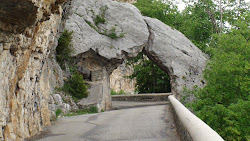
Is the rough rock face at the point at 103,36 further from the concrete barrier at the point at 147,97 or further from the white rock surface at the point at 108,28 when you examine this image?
the concrete barrier at the point at 147,97

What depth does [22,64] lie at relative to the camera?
323 inches

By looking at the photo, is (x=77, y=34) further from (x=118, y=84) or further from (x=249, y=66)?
(x=118, y=84)

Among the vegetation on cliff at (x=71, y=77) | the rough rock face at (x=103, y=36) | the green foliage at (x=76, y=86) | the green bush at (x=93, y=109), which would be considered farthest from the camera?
the rough rock face at (x=103, y=36)

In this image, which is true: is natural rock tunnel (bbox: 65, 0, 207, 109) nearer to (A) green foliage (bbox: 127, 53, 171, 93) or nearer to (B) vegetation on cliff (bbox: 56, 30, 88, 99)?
(B) vegetation on cliff (bbox: 56, 30, 88, 99)

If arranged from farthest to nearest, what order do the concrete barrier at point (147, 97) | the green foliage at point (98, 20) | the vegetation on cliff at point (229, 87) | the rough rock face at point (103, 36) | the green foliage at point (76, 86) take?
1. the concrete barrier at point (147, 97)
2. the green foliage at point (98, 20)
3. the rough rock face at point (103, 36)
4. the green foliage at point (76, 86)
5. the vegetation on cliff at point (229, 87)

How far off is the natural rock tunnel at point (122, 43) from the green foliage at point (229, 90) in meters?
7.70

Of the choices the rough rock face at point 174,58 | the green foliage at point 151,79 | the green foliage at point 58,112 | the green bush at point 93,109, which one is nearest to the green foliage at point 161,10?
the green foliage at point 151,79

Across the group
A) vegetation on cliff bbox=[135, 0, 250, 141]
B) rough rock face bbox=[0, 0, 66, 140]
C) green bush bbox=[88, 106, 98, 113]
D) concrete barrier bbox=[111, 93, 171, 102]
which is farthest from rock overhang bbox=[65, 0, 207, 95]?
rough rock face bbox=[0, 0, 66, 140]

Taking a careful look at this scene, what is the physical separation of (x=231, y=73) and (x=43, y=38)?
1168 centimetres

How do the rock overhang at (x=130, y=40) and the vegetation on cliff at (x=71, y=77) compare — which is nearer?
the vegetation on cliff at (x=71, y=77)

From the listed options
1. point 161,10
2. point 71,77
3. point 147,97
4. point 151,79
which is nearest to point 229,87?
point 71,77

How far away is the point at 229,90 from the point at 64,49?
38.8 ft

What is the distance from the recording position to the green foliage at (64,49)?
19.9 meters

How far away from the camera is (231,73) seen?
55.4 feet
